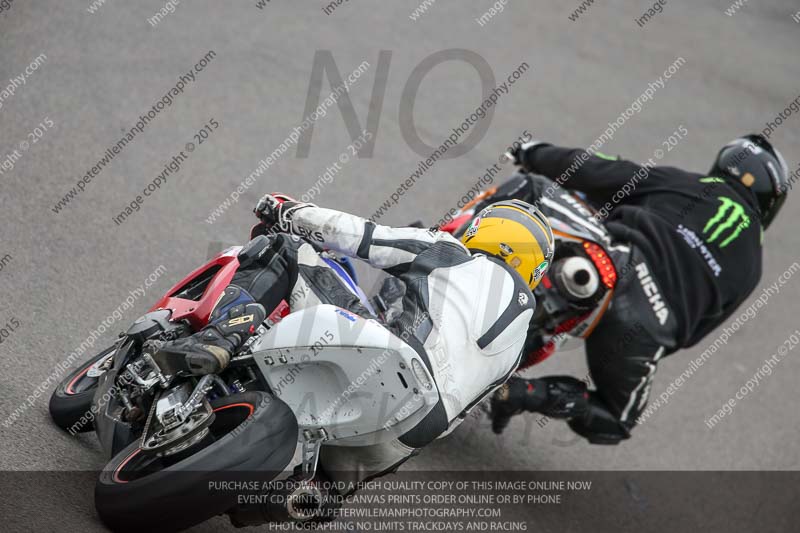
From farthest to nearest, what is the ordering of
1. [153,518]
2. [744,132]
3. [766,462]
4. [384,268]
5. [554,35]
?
[554,35] → [744,132] → [766,462] → [384,268] → [153,518]

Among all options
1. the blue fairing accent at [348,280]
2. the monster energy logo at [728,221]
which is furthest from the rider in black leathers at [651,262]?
the blue fairing accent at [348,280]

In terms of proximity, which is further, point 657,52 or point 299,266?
point 657,52

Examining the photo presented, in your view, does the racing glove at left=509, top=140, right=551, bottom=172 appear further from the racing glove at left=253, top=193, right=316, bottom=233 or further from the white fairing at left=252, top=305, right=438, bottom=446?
the white fairing at left=252, top=305, right=438, bottom=446

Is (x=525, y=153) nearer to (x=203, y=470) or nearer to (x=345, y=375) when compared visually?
(x=345, y=375)

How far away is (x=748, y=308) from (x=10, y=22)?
639 cm

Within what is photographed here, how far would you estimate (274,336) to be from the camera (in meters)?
3.07

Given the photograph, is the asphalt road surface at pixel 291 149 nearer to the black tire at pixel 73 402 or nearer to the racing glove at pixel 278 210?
the black tire at pixel 73 402

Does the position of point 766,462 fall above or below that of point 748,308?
below

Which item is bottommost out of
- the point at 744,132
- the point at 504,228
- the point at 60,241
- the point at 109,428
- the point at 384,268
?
the point at 60,241

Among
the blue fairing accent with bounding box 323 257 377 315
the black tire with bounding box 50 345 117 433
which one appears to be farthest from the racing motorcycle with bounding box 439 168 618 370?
the black tire with bounding box 50 345 117 433

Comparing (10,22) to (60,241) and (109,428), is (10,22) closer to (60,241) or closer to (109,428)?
(60,241)

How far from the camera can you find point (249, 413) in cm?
295

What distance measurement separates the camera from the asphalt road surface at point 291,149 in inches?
179

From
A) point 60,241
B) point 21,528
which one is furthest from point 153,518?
point 60,241
